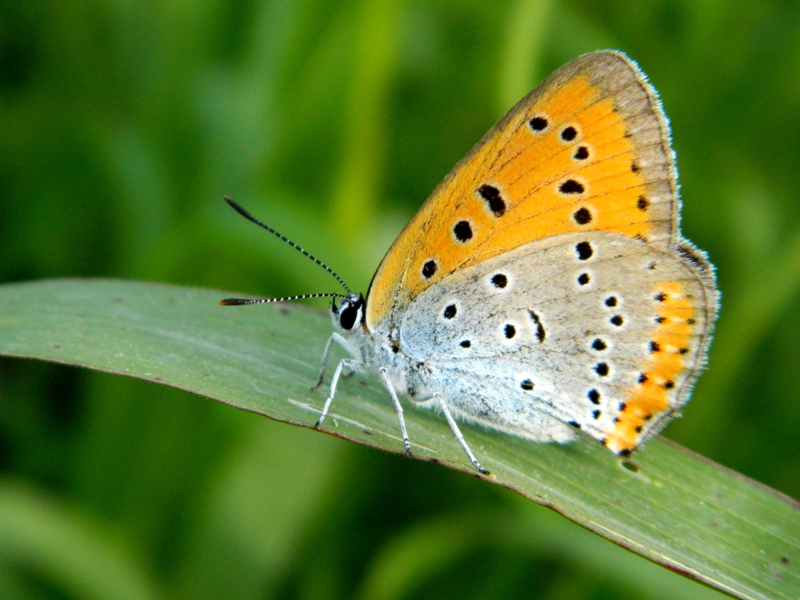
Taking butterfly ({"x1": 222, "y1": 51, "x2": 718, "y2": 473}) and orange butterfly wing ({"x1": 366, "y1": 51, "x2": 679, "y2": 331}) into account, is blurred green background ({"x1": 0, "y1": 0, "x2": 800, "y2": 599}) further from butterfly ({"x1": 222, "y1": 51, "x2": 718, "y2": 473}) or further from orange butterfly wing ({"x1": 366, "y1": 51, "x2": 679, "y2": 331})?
orange butterfly wing ({"x1": 366, "y1": 51, "x2": 679, "y2": 331})

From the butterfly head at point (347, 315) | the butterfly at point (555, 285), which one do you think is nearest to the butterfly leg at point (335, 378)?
the butterfly at point (555, 285)

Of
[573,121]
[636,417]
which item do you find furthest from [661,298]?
[573,121]

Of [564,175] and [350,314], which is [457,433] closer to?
[350,314]

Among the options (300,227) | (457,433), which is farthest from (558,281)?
(300,227)

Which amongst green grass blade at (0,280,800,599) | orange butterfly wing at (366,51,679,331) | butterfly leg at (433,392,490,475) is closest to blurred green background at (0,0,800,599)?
butterfly leg at (433,392,490,475)

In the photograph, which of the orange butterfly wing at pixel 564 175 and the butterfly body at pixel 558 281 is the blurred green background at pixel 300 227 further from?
the orange butterfly wing at pixel 564 175

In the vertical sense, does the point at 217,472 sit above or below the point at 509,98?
below

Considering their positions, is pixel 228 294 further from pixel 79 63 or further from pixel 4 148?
pixel 79 63
